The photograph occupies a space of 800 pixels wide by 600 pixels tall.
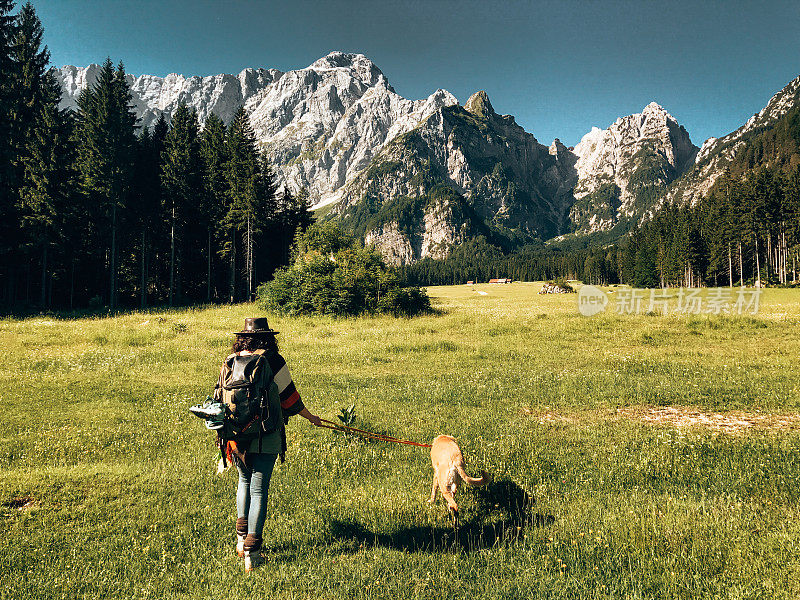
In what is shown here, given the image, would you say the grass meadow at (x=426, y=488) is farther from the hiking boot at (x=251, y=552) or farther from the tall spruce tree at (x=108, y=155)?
the tall spruce tree at (x=108, y=155)

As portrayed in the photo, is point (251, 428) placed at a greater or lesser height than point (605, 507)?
greater

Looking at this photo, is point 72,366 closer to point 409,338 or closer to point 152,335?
point 152,335

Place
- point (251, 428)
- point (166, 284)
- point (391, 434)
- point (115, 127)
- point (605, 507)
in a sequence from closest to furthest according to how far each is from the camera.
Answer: point (251, 428)
point (605, 507)
point (391, 434)
point (115, 127)
point (166, 284)

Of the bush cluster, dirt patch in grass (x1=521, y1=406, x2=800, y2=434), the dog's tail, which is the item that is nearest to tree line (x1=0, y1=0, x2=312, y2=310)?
the bush cluster

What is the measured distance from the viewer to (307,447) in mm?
8953

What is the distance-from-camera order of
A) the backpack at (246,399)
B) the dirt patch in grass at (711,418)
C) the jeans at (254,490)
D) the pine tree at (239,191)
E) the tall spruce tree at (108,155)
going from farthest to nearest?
the pine tree at (239,191), the tall spruce tree at (108,155), the dirt patch in grass at (711,418), the jeans at (254,490), the backpack at (246,399)

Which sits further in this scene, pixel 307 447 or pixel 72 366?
pixel 72 366

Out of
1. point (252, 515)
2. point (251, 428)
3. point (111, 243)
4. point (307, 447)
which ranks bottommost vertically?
point (307, 447)

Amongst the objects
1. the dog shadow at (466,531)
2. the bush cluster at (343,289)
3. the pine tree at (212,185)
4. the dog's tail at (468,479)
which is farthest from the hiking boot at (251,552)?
the pine tree at (212,185)

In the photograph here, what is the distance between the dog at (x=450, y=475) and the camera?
226 inches

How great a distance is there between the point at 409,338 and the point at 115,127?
3604 centimetres

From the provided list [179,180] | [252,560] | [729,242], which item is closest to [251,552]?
[252,560]

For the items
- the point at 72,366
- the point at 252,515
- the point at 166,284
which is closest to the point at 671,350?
the point at 252,515

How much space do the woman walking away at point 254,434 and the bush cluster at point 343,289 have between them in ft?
88.4
